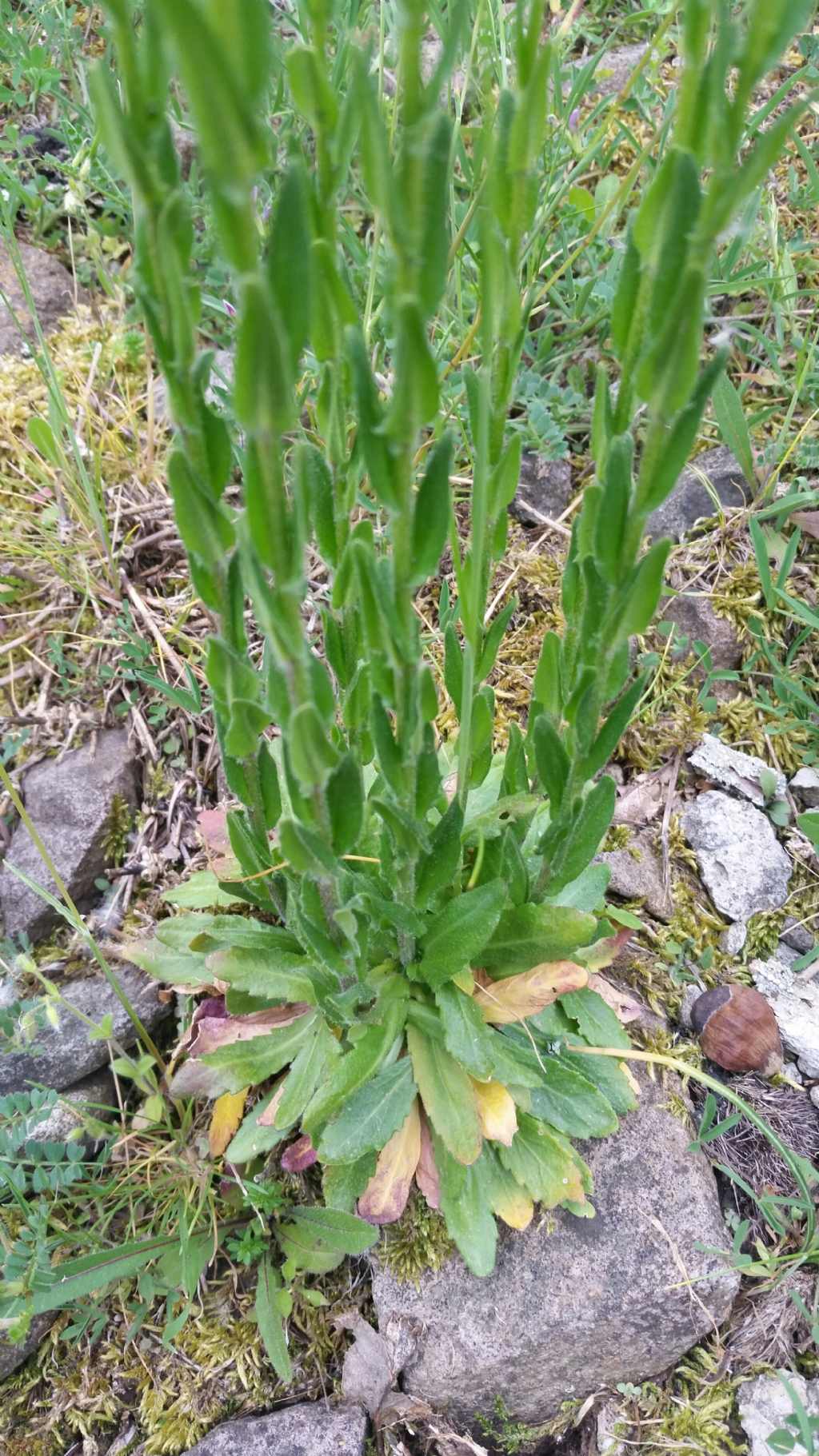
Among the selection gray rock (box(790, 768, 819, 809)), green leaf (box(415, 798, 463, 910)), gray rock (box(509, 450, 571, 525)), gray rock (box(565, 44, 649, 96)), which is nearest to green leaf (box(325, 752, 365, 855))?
green leaf (box(415, 798, 463, 910))

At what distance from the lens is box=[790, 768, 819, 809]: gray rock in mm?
2066

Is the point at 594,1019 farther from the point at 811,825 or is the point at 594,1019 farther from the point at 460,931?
the point at 811,825

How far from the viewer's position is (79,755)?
7.35ft

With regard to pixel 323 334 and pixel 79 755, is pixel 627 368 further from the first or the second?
pixel 79 755

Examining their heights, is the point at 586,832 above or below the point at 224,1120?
above

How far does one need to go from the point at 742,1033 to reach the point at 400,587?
4.13 feet

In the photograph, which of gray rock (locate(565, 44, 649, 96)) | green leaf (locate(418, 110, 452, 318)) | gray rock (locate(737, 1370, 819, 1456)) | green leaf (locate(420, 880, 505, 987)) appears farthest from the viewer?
gray rock (locate(565, 44, 649, 96))

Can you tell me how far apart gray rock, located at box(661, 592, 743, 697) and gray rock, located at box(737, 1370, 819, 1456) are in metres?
1.38

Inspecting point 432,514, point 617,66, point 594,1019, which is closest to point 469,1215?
point 594,1019

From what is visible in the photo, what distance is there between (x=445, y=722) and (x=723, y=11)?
1454 millimetres

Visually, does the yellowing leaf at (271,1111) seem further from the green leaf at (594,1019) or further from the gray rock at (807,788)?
the gray rock at (807,788)

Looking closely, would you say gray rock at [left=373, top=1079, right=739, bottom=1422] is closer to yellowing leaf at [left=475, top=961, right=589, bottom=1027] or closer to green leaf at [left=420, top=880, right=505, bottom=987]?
yellowing leaf at [left=475, top=961, right=589, bottom=1027]

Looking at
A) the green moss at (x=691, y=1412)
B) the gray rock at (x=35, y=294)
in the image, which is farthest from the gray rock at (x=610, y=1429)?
the gray rock at (x=35, y=294)

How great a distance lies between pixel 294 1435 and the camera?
5.16ft
